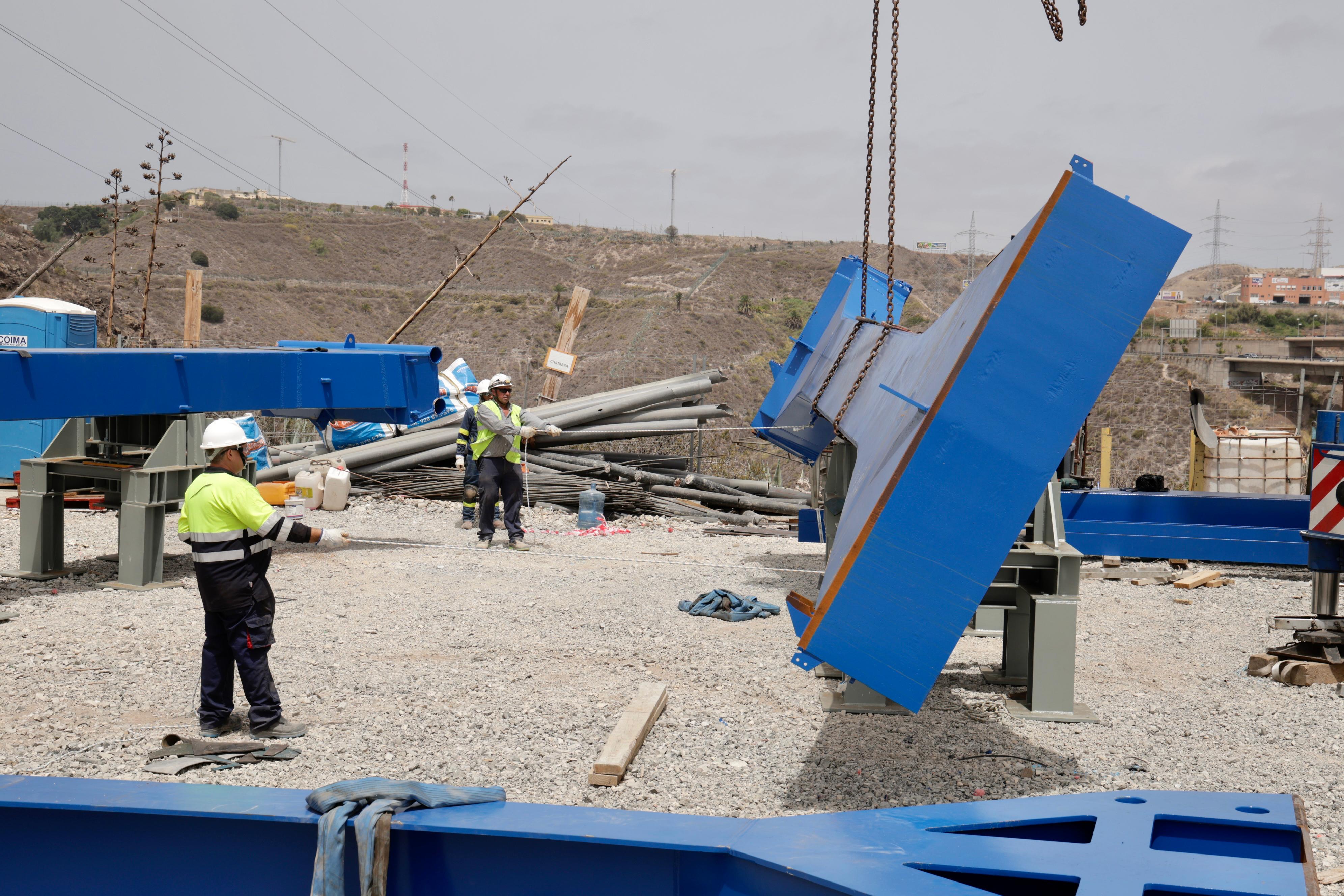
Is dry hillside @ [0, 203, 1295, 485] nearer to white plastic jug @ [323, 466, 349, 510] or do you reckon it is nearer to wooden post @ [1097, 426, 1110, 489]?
wooden post @ [1097, 426, 1110, 489]

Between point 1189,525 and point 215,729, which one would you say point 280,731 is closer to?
point 215,729

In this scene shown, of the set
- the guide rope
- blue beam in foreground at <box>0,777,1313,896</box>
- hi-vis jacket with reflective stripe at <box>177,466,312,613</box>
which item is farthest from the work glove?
the guide rope

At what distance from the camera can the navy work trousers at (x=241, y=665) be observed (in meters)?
5.30

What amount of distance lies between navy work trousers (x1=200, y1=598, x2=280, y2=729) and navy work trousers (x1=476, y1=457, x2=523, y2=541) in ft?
19.9

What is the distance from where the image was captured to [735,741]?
17.7 ft

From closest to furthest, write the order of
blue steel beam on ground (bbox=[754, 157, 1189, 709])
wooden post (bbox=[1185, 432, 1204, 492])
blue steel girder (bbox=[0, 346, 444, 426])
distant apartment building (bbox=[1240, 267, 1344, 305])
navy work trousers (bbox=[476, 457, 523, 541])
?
blue steel beam on ground (bbox=[754, 157, 1189, 709]), blue steel girder (bbox=[0, 346, 444, 426]), navy work trousers (bbox=[476, 457, 523, 541]), wooden post (bbox=[1185, 432, 1204, 492]), distant apartment building (bbox=[1240, 267, 1344, 305])

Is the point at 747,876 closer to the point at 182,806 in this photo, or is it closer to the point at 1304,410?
the point at 182,806

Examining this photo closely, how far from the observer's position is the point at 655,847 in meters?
2.44

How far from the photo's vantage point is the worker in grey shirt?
11.4m

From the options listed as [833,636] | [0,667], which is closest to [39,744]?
[0,667]

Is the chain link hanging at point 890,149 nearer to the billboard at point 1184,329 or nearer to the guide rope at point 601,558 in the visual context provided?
the guide rope at point 601,558

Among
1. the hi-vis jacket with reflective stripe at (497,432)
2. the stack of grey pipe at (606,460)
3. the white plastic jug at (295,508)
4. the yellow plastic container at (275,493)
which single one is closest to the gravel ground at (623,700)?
the hi-vis jacket with reflective stripe at (497,432)

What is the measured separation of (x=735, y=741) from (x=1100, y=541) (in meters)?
6.90

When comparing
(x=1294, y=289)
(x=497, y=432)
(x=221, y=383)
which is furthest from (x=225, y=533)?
(x=1294, y=289)
